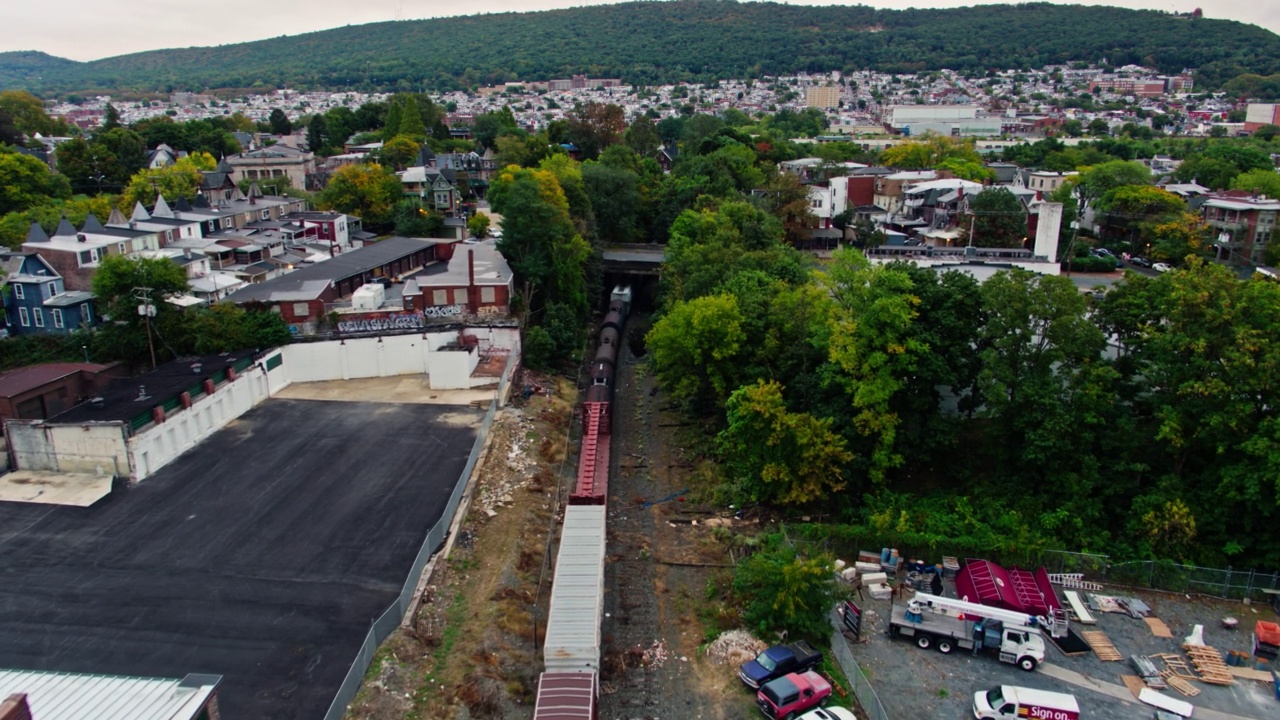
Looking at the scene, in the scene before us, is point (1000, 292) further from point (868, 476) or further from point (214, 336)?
point (214, 336)

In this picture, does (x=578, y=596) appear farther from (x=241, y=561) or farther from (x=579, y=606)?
(x=241, y=561)

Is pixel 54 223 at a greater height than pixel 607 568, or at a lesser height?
greater

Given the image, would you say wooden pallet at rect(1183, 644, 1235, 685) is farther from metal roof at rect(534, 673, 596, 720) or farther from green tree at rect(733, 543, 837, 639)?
metal roof at rect(534, 673, 596, 720)

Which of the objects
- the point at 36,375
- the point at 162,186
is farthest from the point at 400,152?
the point at 36,375

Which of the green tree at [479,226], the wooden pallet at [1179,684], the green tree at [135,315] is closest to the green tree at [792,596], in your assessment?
the wooden pallet at [1179,684]

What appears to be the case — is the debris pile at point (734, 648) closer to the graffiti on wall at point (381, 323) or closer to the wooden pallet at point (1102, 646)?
the wooden pallet at point (1102, 646)

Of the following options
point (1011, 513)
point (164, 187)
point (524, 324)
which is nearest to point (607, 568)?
point (1011, 513)
